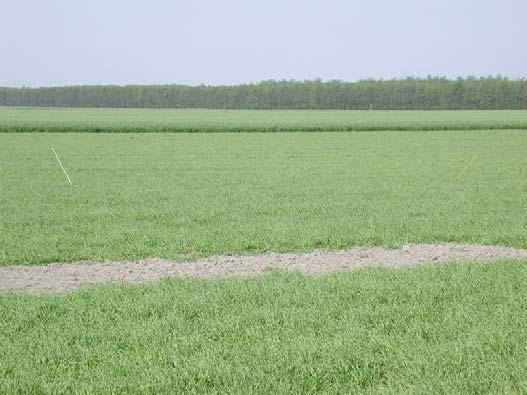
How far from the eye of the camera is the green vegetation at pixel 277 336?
220 inches

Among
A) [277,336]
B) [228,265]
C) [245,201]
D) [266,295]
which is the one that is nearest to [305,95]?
[245,201]

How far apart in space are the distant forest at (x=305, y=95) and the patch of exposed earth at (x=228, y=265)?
126 m

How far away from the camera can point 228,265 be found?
10.2 m

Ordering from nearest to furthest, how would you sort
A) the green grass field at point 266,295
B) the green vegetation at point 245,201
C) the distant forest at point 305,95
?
the green grass field at point 266,295
the green vegetation at point 245,201
the distant forest at point 305,95

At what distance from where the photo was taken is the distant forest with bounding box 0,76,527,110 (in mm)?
128875

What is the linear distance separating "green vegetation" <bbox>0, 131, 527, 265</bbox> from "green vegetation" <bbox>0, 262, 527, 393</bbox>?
2.94m

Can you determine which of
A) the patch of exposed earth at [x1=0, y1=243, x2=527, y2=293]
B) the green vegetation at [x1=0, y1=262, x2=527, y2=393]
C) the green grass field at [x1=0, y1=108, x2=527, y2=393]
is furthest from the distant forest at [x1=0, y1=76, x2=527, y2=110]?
the green vegetation at [x1=0, y1=262, x2=527, y2=393]

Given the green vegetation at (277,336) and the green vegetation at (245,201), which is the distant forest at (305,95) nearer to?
the green vegetation at (245,201)

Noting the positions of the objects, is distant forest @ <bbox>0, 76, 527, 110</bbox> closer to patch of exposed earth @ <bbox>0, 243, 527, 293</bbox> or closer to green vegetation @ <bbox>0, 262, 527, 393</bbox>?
patch of exposed earth @ <bbox>0, 243, 527, 293</bbox>

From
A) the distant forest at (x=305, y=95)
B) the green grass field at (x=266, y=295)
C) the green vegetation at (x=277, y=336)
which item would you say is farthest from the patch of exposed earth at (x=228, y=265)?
the distant forest at (x=305, y=95)

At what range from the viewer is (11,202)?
55.4 ft

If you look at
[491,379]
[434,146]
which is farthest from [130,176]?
[434,146]

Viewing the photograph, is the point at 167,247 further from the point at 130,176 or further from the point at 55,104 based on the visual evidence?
the point at 55,104

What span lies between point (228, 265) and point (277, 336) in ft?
12.2
